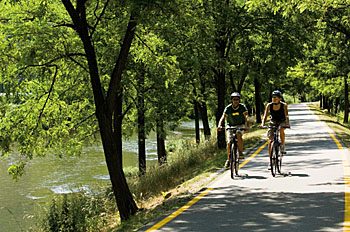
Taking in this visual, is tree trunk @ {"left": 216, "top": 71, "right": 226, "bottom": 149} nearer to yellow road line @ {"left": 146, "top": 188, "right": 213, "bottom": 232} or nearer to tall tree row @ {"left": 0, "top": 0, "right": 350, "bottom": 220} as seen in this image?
tall tree row @ {"left": 0, "top": 0, "right": 350, "bottom": 220}

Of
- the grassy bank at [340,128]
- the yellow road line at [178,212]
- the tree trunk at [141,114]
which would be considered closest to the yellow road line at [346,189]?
the yellow road line at [178,212]

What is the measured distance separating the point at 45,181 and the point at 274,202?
22.4 metres

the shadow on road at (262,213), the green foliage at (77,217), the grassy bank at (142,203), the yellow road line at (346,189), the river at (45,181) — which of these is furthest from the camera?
the river at (45,181)

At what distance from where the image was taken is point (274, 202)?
877 cm

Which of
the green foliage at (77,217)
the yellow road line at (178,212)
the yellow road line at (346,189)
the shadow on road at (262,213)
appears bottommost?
the green foliage at (77,217)

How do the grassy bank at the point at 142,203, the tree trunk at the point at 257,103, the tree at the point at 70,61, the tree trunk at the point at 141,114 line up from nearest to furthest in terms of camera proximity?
the grassy bank at the point at 142,203 → the tree at the point at 70,61 → the tree trunk at the point at 141,114 → the tree trunk at the point at 257,103

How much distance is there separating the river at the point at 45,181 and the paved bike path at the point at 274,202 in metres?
7.60

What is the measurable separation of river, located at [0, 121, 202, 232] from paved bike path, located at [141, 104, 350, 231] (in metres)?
7.60

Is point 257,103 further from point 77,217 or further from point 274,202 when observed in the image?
point 274,202

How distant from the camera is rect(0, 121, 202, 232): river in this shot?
20031 millimetres

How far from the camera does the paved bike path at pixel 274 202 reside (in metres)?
7.19

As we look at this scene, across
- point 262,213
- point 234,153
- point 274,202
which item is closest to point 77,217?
point 234,153

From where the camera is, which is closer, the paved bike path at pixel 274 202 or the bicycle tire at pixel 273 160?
the paved bike path at pixel 274 202

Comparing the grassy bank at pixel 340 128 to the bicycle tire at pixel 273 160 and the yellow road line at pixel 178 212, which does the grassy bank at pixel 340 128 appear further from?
the yellow road line at pixel 178 212
